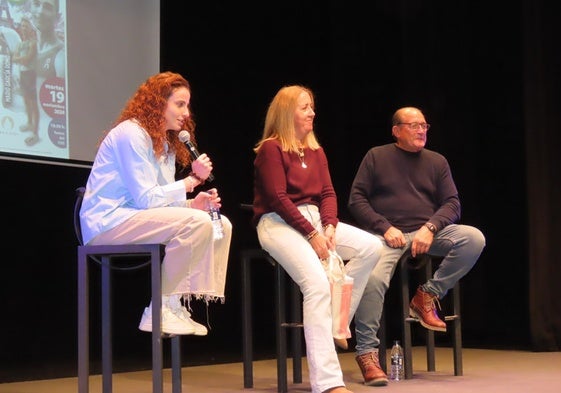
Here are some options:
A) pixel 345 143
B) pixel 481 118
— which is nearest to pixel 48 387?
pixel 345 143

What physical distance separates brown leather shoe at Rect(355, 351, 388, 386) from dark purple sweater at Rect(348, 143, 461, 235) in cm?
61

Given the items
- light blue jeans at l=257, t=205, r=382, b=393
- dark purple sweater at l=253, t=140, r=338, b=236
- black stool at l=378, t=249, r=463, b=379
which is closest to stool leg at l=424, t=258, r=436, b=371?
black stool at l=378, t=249, r=463, b=379

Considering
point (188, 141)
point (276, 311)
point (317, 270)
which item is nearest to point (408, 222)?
point (276, 311)

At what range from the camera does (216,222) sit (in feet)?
10.5

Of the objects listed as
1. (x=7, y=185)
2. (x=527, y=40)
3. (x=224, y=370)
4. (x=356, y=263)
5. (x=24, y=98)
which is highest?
(x=527, y=40)

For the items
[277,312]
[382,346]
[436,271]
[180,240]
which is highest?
[180,240]

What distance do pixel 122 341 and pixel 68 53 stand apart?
1480mm

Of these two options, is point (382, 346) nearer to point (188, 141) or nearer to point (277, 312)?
point (277, 312)

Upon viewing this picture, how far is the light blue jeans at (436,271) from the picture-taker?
12.6ft

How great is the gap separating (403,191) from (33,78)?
5.92 ft

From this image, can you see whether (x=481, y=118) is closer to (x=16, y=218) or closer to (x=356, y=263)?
(x=356, y=263)

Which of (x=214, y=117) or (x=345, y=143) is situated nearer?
(x=214, y=117)

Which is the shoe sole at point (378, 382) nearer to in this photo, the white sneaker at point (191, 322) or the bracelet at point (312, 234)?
the bracelet at point (312, 234)

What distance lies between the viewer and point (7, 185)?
4129mm
